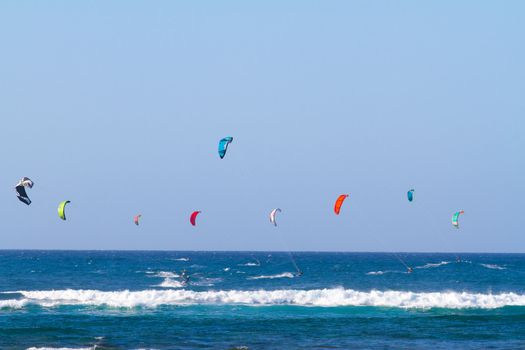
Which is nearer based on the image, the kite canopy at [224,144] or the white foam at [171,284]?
the kite canopy at [224,144]

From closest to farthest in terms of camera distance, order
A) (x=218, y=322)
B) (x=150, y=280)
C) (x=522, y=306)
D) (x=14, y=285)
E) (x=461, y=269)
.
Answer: (x=218, y=322) < (x=522, y=306) < (x=14, y=285) < (x=150, y=280) < (x=461, y=269)

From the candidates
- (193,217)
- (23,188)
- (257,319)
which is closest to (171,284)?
(193,217)

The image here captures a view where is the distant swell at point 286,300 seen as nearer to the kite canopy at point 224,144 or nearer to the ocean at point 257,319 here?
the ocean at point 257,319

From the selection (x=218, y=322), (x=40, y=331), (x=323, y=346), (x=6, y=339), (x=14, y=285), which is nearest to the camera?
(x=323, y=346)

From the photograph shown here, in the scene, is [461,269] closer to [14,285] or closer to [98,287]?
[98,287]

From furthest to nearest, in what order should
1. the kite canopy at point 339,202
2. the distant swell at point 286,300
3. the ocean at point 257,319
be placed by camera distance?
the distant swell at point 286,300
the kite canopy at point 339,202
the ocean at point 257,319

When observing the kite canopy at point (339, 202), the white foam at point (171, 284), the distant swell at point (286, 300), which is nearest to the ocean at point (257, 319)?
the distant swell at point (286, 300)

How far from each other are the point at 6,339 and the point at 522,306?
23134 millimetres

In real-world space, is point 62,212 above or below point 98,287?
above

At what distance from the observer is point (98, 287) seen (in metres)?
49.2

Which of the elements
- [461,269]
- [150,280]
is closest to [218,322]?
[150,280]

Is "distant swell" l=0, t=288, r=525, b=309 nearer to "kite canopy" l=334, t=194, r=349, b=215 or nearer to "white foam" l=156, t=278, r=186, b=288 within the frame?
"kite canopy" l=334, t=194, r=349, b=215

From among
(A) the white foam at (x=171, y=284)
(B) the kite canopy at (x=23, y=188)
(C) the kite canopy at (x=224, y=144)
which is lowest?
(A) the white foam at (x=171, y=284)

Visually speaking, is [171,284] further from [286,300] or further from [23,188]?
[23,188]
